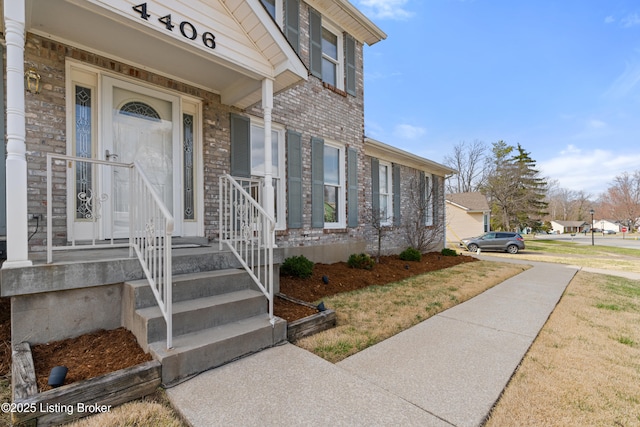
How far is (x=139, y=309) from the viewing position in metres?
2.51

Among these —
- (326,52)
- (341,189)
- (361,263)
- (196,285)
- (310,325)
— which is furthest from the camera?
(341,189)

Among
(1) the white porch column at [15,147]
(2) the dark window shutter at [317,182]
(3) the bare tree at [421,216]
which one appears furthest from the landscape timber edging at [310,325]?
(3) the bare tree at [421,216]

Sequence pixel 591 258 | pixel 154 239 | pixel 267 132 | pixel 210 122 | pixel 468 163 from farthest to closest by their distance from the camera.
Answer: pixel 468 163 < pixel 591 258 < pixel 210 122 < pixel 267 132 < pixel 154 239

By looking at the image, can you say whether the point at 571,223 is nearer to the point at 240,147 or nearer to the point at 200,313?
the point at 240,147

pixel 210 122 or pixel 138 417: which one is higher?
pixel 210 122

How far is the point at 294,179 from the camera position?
5.88 metres

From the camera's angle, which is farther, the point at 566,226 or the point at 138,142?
the point at 566,226

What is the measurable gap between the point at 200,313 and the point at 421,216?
25.8 feet

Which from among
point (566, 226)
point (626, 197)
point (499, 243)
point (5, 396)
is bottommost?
point (566, 226)

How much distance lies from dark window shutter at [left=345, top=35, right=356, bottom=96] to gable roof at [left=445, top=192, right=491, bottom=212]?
1663cm

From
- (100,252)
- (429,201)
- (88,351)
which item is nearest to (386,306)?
(88,351)

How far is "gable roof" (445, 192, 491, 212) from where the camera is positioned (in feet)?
68.5

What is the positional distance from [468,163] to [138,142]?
110ft

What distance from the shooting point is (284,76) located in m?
4.04
